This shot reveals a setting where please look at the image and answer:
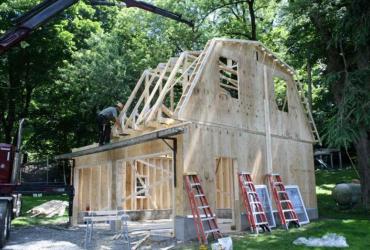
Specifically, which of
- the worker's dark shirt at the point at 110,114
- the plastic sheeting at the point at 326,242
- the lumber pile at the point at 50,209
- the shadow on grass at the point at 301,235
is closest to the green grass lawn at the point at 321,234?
the shadow on grass at the point at 301,235

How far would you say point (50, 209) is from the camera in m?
19.1

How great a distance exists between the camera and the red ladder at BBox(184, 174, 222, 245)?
1010 centimetres

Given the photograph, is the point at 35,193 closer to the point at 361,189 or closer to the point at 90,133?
the point at 361,189

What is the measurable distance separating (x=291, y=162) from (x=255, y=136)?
2426 millimetres

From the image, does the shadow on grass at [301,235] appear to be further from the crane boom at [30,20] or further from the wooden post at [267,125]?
the crane boom at [30,20]

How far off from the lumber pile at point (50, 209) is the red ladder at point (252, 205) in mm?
10572

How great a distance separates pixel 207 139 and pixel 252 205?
2422 millimetres

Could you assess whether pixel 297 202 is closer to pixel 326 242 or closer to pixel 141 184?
pixel 326 242

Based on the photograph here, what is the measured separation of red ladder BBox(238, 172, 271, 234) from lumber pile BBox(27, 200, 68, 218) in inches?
416

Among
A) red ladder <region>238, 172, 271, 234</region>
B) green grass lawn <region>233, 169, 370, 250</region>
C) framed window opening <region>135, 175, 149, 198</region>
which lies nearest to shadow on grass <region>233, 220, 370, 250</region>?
green grass lawn <region>233, 169, 370, 250</region>

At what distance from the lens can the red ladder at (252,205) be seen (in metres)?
11.6

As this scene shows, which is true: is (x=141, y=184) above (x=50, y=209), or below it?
above

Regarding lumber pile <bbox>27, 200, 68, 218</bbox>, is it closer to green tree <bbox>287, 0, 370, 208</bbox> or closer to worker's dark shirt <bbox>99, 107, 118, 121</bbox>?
worker's dark shirt <bbox>99, 107, 118, 121</bbox>

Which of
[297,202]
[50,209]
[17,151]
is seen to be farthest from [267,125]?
[50,209]
